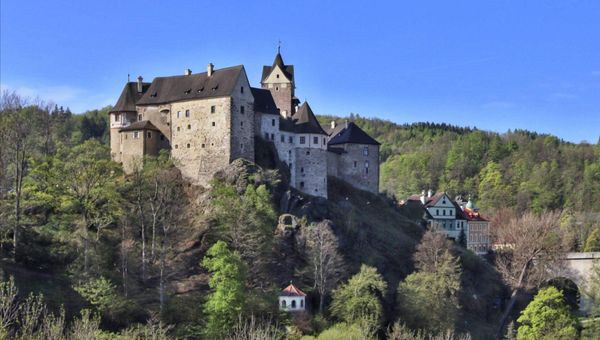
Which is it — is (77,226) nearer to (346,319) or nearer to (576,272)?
(346,319)

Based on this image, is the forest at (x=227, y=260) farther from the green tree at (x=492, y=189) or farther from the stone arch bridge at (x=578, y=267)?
the green tree at (x=492, y=189)

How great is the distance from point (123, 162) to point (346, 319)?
80.3ft

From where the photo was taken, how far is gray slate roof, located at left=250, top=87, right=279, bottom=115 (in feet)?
235

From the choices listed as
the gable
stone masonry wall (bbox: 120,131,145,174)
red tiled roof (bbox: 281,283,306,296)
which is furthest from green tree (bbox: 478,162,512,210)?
red tiled roof (bbox: 281,283,306,296)

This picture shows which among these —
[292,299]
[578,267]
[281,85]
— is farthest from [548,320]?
[281,85]

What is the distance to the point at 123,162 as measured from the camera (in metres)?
70.7

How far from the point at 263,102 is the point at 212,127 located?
20.2 feet

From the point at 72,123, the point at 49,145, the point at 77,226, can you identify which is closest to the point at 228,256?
the point at 77,226

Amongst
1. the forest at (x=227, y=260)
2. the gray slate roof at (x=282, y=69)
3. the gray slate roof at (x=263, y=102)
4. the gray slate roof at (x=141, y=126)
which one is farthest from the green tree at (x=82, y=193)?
the gray slate roof at (x=282, y=69)

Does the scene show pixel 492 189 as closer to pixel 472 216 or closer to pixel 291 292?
pixel 472 216

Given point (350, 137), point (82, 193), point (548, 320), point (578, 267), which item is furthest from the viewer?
point (578, 267)

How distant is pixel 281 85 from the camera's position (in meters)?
80.1

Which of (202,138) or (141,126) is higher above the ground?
(141,126)

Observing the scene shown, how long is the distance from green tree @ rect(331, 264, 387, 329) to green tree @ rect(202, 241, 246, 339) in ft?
24.5
